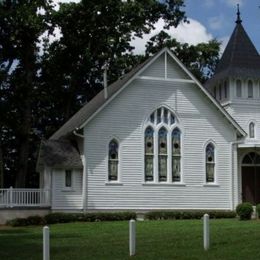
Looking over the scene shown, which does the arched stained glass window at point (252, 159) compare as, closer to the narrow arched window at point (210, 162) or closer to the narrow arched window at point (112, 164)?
the narrow arched window at point (210, 162)

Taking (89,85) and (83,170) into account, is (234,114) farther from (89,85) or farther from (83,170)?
(89,85)

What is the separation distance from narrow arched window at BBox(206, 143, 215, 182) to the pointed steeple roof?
17.2 ft

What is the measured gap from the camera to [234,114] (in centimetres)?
3934

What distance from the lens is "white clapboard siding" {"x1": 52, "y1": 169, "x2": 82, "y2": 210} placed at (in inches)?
1331

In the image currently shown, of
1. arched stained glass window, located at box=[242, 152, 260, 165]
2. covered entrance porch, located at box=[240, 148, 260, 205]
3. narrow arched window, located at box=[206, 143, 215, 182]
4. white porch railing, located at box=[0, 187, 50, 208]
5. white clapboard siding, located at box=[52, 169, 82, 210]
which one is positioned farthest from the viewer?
arched stained glass window, located at box=[242, 152, 260, 165]

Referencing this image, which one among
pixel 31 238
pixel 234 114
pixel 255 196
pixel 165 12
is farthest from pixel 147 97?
pixel 165 12

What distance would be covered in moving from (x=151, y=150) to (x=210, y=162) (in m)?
3.50

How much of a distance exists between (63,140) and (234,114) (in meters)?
10.3

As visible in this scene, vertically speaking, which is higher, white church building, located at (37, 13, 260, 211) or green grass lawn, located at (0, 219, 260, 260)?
white church building, located at (37, 13, 260, 211)

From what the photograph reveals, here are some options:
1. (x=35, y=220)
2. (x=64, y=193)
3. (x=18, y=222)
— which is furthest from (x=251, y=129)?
(x=18, y=222)

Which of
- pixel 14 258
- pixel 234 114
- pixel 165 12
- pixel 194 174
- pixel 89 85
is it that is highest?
pixel 165 12

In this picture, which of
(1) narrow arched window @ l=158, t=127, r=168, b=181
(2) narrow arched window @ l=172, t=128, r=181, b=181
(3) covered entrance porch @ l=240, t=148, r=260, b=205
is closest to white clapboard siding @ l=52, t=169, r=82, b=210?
(1) narrow arched window @ l=158, t=127, r=168, b=181

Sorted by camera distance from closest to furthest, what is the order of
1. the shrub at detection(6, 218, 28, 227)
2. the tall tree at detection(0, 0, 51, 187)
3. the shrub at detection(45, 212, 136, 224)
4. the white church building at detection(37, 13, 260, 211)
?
the shrub at detection(6, 218, 28, 227), the shrub at detection(45, 212, 136, 224), the white church building at detection(37, 13, 260, 211), the tall tree at detection(0, 0, 51, 187)

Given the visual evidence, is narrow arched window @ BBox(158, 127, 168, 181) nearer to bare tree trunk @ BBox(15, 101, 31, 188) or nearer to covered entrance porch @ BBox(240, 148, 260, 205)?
covered entrance porch @ BBox(240, 148, 260, 205)
